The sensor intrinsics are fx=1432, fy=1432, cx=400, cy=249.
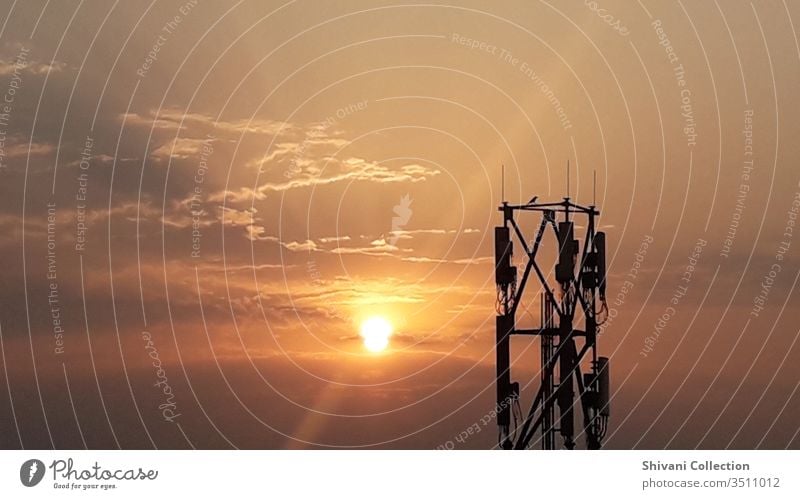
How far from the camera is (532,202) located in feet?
152

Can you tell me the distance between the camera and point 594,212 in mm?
47500

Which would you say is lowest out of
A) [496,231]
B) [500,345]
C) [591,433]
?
[591,433]

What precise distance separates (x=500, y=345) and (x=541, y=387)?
9.31 feet
